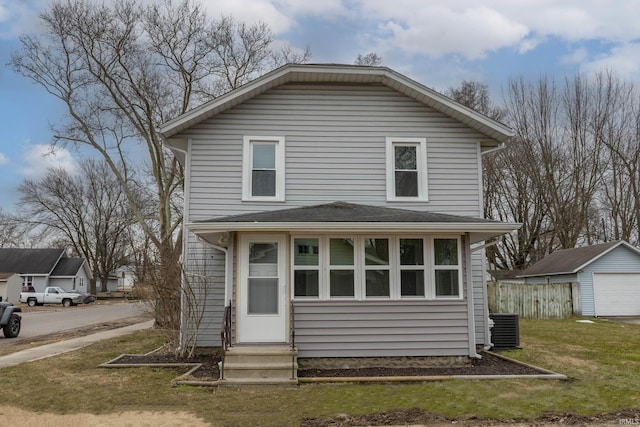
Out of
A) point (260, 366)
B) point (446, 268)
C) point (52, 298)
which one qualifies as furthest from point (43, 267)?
point (446, 268)

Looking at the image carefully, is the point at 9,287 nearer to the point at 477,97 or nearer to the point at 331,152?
the point at 331,152

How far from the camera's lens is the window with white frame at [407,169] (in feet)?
37.0

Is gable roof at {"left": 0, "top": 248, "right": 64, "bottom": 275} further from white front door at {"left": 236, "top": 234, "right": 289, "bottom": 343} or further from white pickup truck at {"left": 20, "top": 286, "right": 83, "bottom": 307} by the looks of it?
white front door at {"left": 236, "top": 234, "right": 289, "bottom": 343}

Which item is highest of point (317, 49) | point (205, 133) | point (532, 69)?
point (532, 69)

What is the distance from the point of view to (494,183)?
1372 inches

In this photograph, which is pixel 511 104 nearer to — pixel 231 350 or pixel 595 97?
pixel 595 97

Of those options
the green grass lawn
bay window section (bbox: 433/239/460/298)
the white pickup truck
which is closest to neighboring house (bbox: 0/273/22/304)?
the white pickup truck

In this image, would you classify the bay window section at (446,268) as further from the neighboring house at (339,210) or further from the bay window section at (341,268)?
the bay window section at (341,268)

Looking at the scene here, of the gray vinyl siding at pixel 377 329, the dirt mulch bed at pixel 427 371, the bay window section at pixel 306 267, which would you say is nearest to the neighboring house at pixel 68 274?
the bay window section at pixel 306 267

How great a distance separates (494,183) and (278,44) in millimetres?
18457

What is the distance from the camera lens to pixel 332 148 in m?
11.3

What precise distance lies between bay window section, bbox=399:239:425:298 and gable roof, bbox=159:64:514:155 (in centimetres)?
344

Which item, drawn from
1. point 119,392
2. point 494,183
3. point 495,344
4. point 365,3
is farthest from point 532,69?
point 119,392

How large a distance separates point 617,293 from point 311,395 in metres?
22.1
